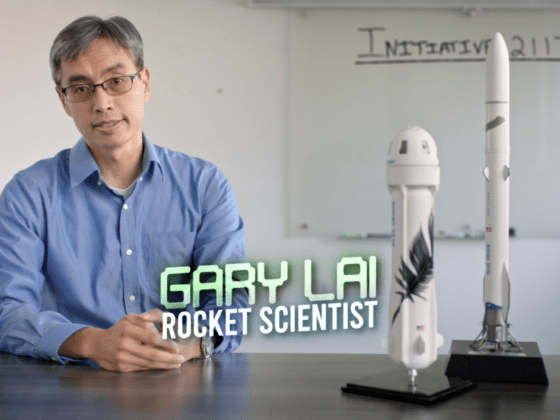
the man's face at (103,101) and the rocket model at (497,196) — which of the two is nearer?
the rocket model at (497,196)

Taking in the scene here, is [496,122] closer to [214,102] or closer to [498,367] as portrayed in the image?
[498,367]

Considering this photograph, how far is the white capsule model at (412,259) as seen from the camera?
671 millimetres

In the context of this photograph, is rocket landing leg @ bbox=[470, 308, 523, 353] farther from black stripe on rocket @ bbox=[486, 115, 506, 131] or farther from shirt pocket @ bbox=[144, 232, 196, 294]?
shirt pocket @ bbox=[144, 232, 196, 294]

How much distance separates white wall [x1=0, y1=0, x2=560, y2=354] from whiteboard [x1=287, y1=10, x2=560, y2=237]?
77 millimetres

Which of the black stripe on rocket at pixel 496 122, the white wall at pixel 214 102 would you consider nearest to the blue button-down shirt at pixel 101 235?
the black stripe on rocket at pixel 496 122

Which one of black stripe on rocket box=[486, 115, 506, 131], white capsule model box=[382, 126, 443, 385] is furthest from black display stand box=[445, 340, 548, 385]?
black stripe on rocket box=[486, 115, 506, 131]

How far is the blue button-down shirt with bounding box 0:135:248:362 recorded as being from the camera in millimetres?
1266

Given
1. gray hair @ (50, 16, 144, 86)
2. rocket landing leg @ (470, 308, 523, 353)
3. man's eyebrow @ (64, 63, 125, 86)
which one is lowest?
rocket landing leg @ (470, 308, 523, 353)

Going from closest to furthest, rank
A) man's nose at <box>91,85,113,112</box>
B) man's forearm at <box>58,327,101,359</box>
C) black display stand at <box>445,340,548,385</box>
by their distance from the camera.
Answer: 1. black display stand at <box>445,340,548,385</box>
2. man's forearm at <box>58,327,101,359</box>
3. man's nose at <box>91,85,113,112</box>

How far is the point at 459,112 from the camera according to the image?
2.40m

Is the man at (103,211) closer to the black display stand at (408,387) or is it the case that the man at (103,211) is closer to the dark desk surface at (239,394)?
the dark desk surface at (239,394)

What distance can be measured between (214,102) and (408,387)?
191 cm

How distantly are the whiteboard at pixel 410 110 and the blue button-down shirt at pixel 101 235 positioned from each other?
1.12 meters

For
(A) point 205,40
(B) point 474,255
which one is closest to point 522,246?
(B) point 474,255
